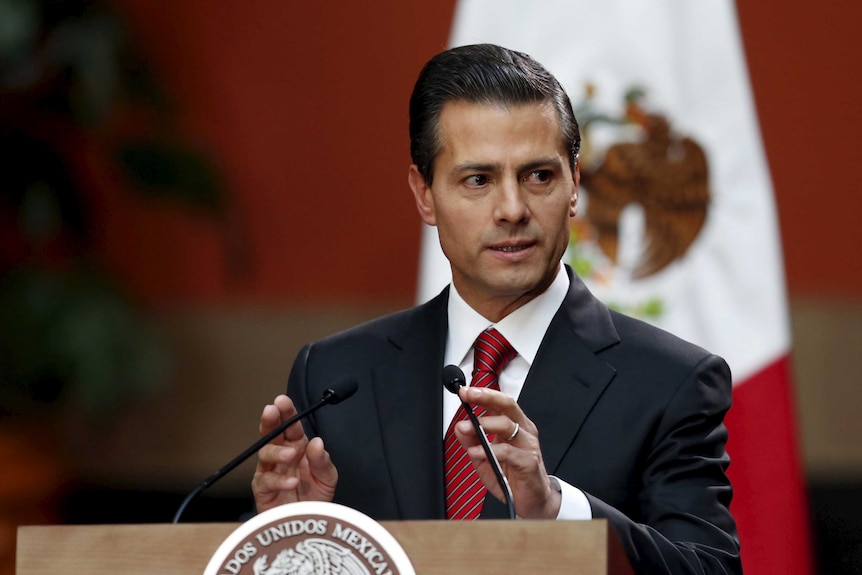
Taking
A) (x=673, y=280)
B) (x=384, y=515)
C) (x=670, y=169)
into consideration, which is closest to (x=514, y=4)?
(x=670, y=169)

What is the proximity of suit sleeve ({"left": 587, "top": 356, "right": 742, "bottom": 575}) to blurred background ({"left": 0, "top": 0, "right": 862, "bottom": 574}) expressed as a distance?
1.78 meters

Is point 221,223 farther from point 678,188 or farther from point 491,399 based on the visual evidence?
point 491,399

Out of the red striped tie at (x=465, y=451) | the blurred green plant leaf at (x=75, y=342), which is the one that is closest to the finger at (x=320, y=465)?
the red striped tie at (x=465, y=451)

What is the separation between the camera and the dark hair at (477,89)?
93.2 inches

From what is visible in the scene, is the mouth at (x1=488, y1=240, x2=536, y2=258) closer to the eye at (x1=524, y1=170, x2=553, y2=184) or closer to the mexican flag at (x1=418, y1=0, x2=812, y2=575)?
the eye at (x1=524, y1=170, x2=553, y2=184)

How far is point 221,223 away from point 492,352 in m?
2.17

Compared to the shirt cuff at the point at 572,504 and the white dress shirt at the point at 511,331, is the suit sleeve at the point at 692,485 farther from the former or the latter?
the white dress shirt at the point at 511,331

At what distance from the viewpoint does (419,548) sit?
62.5 inches

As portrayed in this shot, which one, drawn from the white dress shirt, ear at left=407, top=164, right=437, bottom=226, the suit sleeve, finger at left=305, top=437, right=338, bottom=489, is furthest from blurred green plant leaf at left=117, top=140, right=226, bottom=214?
the suit sleeve

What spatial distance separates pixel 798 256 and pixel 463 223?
1913 millimetres

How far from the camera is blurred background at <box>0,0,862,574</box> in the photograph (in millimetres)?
3998

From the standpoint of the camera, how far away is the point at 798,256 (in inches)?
157

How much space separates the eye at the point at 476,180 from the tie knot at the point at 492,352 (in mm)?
260

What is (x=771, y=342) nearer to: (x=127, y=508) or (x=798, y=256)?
(x=798, y=256)
